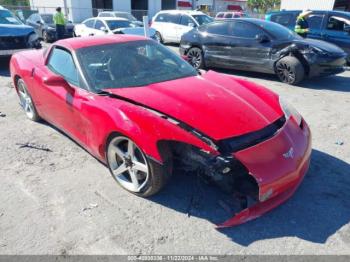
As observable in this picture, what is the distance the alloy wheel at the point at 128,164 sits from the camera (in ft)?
10.4

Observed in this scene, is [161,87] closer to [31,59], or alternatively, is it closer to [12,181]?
[12,181]

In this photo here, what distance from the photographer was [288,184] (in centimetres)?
287

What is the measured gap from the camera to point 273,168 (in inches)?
108

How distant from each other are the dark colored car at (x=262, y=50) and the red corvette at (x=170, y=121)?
14.5 ft

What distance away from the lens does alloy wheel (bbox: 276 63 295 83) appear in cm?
788

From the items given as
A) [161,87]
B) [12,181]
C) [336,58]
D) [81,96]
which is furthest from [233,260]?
[336,58]

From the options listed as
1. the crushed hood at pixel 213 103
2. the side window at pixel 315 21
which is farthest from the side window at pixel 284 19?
the crushed hood at pixel 213 103

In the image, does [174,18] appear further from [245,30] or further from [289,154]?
[289,154]

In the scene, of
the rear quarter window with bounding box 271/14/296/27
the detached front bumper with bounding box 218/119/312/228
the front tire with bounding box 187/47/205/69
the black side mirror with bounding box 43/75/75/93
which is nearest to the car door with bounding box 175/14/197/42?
the rear quarter window with bounding box 271/14/296/27

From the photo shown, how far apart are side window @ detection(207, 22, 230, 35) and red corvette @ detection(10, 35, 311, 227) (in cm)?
523

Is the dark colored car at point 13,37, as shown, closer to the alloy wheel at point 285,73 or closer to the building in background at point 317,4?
the alloy wheel at point 285,73

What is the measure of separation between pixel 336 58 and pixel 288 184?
6043 mm

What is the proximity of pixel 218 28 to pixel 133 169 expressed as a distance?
23.4ft

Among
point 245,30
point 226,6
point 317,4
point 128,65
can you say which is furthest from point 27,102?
point 226,6
